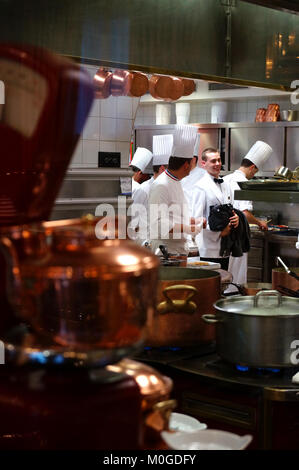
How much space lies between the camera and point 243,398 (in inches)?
76.5

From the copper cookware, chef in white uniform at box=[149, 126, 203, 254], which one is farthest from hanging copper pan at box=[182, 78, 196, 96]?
chef in white uniform at box=[149, 126, 203, 254]

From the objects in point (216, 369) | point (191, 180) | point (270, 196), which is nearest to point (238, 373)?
point (216, 369)

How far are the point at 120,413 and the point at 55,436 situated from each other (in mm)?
75

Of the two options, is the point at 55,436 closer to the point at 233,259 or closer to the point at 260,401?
the point at 260,401

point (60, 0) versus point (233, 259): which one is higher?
point (60, 0)

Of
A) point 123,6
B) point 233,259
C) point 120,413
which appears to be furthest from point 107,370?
point 233,259

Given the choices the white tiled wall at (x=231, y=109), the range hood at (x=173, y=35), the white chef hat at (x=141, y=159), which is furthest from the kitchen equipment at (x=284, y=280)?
the white tiled wall at (x=231, y=109)

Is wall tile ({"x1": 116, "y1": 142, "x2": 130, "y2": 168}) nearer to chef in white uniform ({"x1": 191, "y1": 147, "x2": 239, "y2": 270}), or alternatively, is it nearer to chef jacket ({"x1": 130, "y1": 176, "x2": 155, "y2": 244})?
chef jacket ({"x1": 130, "y1": 176, "x2": 155, "y2": 244})

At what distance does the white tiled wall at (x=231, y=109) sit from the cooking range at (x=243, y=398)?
714 centimetres

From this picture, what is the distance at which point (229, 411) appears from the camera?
6.41 feet

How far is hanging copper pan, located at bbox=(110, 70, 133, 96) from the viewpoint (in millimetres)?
5438

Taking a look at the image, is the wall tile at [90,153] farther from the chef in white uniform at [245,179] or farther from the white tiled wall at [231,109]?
the white tiled wall at [231,109]

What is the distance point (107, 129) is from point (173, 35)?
355cm

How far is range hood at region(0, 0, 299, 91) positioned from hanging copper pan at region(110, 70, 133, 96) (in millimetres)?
2590
